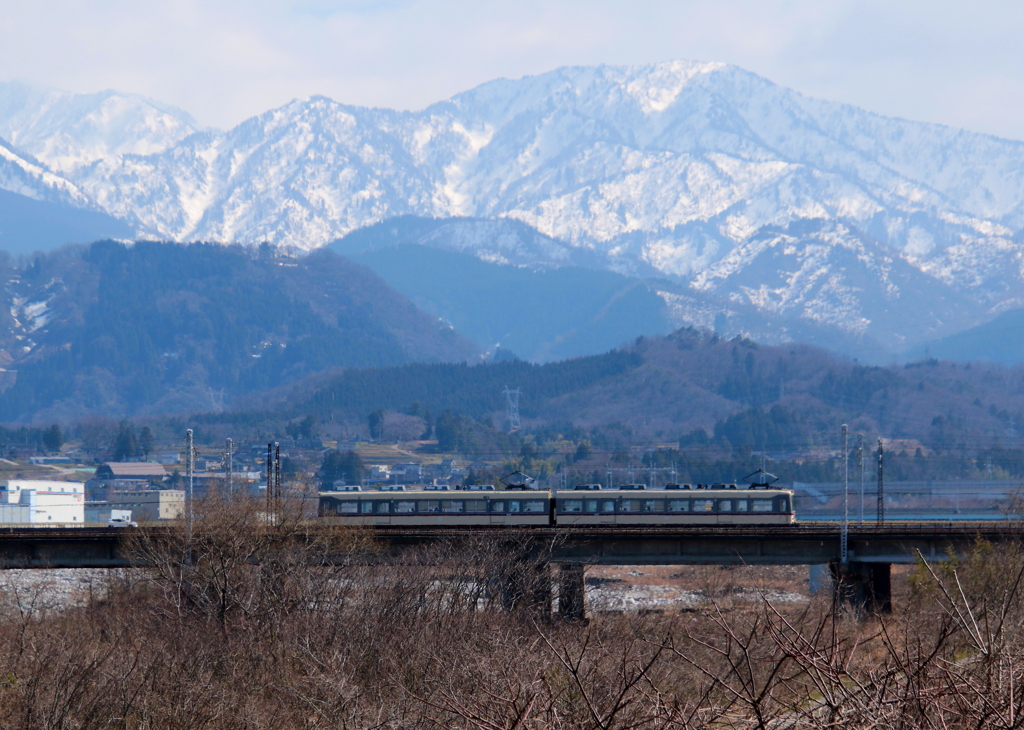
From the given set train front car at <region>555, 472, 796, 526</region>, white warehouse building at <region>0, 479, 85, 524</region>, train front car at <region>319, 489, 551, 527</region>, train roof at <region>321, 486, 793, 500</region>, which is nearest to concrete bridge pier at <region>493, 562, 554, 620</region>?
train front car at <region>319, 489, 551, 527</region>

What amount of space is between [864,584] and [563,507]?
20.8 m

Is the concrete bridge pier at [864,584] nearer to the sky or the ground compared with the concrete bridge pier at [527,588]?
nearer to the ground

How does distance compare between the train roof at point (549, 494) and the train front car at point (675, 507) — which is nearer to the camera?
the train front car at point (675, 507)

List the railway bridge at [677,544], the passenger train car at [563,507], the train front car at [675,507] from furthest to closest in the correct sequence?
1. the train front car at [675,507]
2. the passenger train car at [563,507]
3. the railway bridge at [677,544]

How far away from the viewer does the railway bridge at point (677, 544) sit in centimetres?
7744

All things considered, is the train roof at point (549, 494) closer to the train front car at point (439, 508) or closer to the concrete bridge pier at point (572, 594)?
the train front car at point (439, 508)

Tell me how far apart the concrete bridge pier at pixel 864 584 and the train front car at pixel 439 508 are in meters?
20.1

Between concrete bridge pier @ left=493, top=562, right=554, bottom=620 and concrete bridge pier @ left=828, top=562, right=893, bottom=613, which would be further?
concrete bridge pier @ left=828, top=562, right=893, bottom=613

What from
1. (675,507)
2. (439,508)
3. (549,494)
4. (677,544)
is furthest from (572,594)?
(439,508)

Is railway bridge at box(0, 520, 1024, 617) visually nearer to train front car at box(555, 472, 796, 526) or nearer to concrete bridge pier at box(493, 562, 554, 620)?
train front car at box(555, 472, 796, 526)

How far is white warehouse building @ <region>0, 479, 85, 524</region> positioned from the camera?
161 metres

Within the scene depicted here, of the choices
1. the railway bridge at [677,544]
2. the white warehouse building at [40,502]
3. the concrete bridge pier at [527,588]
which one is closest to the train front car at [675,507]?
the railway bridge at [677,544]

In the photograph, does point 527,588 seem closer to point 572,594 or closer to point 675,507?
point 572,594

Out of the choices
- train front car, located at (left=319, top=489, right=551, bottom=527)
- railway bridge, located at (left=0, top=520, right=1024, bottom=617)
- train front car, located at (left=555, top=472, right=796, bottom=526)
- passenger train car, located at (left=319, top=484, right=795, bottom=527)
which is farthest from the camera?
train front car, located at (left=555, top=472, right=796, bottom=526)
